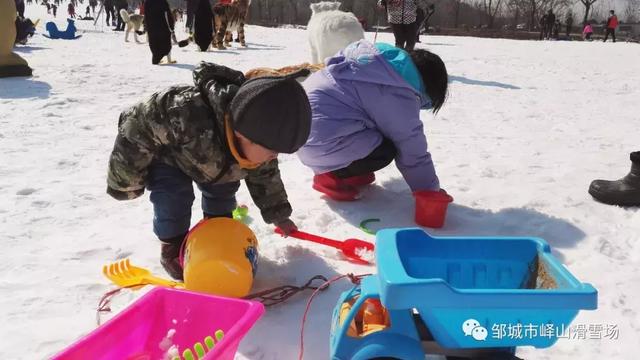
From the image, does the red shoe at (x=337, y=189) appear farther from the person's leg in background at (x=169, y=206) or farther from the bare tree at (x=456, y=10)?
the bare tree at (x=456, y=10)

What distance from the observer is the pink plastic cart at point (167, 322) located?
1.15 metres

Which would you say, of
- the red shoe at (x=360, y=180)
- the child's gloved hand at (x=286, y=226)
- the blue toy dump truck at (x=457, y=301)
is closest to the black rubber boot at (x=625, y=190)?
the red shoe at (x=360, y=180)

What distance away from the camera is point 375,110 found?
7.03ft

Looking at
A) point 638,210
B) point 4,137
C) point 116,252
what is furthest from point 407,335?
point 4,137

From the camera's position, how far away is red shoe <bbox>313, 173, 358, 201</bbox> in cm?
234

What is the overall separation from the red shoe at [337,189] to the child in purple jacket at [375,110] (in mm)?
77

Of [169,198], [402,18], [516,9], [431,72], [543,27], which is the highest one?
[516,9]

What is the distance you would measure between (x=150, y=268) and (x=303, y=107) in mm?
795

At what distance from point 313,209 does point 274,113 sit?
38.8 inches

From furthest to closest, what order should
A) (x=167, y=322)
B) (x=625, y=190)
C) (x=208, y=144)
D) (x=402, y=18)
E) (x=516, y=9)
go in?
(x=516, y=9), (x=402, y=18), (x=625, y=190), (x=208, y=144), (x=167, y=322)

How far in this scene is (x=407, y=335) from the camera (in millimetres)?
1101

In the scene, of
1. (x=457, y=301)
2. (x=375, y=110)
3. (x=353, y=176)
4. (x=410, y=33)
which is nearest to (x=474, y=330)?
(x=457, y=301)

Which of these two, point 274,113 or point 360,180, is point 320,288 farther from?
point 360,180

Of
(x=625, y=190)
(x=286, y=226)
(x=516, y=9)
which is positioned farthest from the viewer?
(x=516, y=9)
